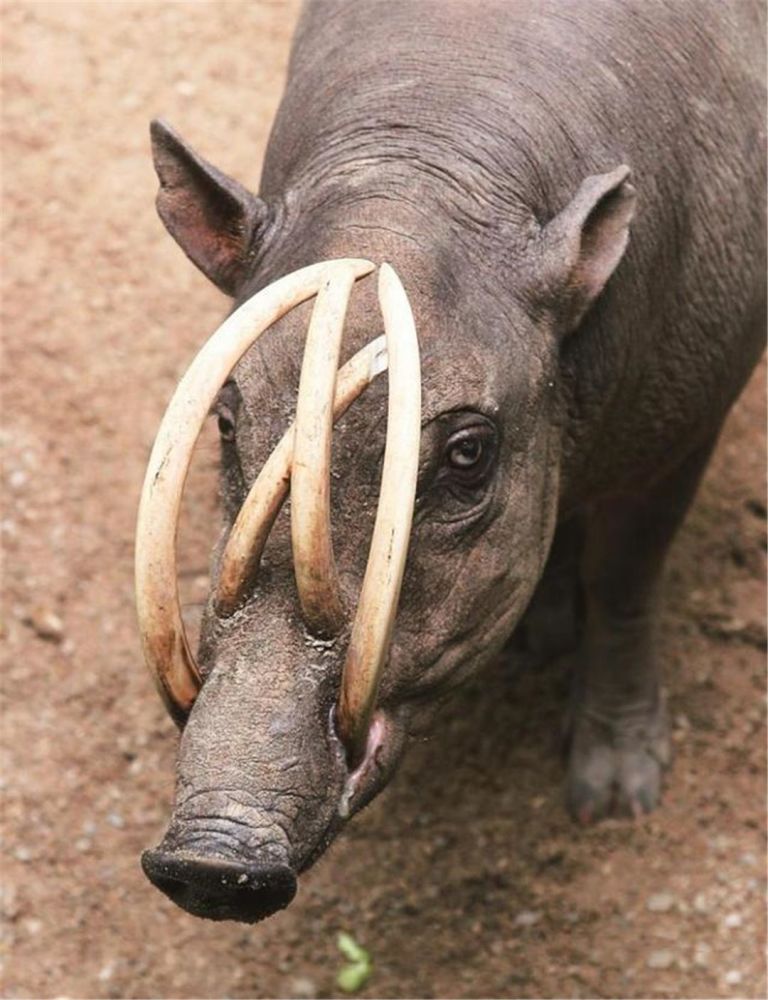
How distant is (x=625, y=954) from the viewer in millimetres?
4277

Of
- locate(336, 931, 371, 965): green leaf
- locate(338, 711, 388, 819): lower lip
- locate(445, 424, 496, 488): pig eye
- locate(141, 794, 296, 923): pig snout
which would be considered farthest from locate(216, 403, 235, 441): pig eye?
locate(336, 931, 371, 965): green leaf

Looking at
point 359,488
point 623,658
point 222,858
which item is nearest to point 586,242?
point 359,488

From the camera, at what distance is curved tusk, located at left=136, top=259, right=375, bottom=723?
2848mm

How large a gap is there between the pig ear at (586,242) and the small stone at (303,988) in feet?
5.67

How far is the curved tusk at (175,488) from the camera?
285 centimetres

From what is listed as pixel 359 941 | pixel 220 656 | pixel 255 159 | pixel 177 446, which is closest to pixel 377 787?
pixel 220 656

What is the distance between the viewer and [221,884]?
270 cm

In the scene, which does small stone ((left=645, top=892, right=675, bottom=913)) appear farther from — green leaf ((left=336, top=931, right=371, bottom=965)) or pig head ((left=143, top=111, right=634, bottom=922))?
pig head ((left=143, top=111, right=634, bottom=922))

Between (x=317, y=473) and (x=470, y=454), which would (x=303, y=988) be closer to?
(x=470, y=454)

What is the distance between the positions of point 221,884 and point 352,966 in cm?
163

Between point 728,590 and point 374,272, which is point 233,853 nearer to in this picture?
point 374,272

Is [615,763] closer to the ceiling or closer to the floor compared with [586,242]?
closer to the floor

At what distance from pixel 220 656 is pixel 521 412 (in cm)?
74

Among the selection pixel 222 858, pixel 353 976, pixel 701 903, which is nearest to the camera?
pixel 222 858
